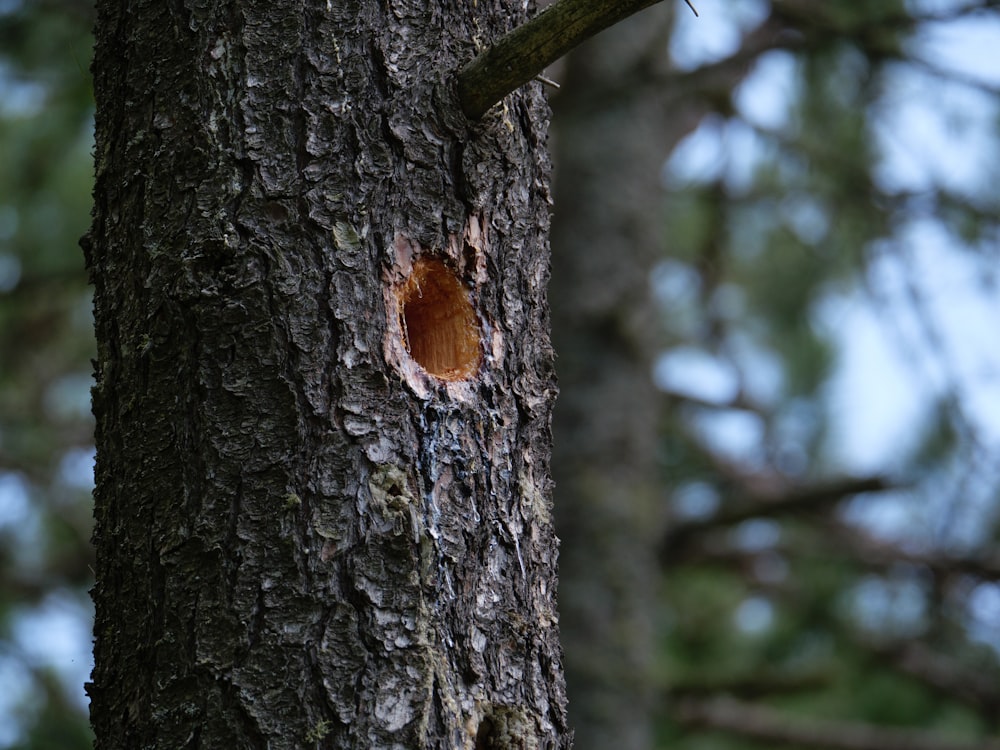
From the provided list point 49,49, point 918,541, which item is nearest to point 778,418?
point 918,541

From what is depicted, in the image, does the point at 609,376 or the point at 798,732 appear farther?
the point at 798,732

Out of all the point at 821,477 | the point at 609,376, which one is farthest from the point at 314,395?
the point at 821,477

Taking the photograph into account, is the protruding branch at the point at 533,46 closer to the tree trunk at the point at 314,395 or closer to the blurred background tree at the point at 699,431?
the tree trunk at the point at 314,395

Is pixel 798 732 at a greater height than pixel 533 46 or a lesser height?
lesser

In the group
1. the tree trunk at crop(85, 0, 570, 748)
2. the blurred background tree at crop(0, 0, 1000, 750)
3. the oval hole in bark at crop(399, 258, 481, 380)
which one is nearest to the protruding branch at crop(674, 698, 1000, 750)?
the blurred background tree at crop(0, 0, 1000, 750)

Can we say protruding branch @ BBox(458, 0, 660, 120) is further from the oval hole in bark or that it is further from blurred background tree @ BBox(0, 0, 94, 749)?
blurred background tree @ BBox(0, 0, 94, 749)

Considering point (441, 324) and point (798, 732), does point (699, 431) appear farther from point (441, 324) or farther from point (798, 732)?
point (441, 324)
